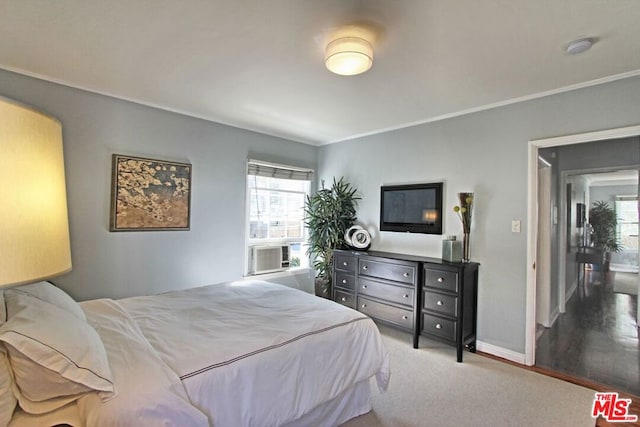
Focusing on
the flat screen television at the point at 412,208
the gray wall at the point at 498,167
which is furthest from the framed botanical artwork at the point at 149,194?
the gray wall at the point at 498,167

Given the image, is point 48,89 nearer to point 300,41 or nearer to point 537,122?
point 300,41

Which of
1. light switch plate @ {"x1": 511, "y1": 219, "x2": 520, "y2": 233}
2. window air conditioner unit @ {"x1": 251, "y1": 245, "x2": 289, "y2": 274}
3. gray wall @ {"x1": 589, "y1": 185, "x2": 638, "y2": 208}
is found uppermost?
gray wall @ {"x1": 589, "y1": 185, "x2": 638, "y2": 208}

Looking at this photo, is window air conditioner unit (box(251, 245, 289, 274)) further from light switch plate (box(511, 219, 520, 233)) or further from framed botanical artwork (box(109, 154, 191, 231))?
light switch plate (box(511, 219, 520, 233))

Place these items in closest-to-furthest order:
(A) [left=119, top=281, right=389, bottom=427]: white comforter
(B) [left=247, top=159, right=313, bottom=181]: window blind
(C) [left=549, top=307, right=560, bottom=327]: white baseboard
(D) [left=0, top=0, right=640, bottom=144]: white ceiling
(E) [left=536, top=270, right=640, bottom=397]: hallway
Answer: (A) [left=119, top=281, right=389, bottom=427]: white comforter < (D) [left=0, top=0, right=640, bottom=144]: white ceiling < (E) [left=536, top=270, right=640, bottom=397]: hallway < (C) [left=549, top=307, right=560, bottom=327]: white baseboard < (B) [left=247, top=159, right=313, bottom=181]: window blind

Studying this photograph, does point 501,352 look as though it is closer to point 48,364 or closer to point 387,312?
point 387,312

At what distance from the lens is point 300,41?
6.72 feet

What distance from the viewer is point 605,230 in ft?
17.4

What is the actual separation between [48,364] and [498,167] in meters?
3.63

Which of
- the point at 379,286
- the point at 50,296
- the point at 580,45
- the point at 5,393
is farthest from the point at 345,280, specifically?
the point at 5,393

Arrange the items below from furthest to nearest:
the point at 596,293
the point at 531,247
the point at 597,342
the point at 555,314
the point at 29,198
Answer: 1. the point at 596,293
2. the point at 555,314
3. the point at 597,342
4. the point at 531,247
5. the point at 29,198

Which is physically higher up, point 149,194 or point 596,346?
point 149,194

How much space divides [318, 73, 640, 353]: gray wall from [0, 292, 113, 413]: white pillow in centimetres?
326

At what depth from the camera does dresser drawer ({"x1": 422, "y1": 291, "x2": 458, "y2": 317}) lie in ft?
9.73

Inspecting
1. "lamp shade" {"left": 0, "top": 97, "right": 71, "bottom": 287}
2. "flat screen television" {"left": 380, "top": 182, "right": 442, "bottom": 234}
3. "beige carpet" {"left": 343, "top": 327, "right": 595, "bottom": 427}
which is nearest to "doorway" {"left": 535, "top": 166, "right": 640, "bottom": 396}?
"beige carpet" {"left": 343, "top": 327, "right": 595, "bottom": 427}
